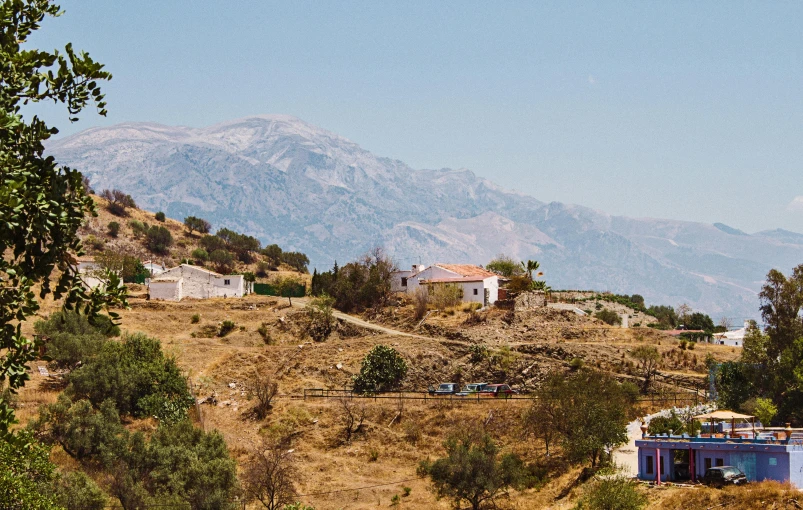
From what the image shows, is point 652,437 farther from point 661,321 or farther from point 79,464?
point 661,321

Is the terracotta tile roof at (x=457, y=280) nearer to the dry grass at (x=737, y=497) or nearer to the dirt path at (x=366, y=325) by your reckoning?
the dirt path at (x=366, y=325)

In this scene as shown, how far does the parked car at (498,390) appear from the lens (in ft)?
181

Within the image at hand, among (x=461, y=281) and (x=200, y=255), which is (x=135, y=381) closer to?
(x=461, y=281)

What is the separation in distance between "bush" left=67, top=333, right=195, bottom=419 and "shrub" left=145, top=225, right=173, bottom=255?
58.6m

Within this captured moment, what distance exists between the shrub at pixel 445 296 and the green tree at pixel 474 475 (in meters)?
29.5

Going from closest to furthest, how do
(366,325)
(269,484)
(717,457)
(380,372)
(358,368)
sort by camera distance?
1. (717,457)
2. (269,484)
3. (380,372)
4. (358,368)
5. (366,325)

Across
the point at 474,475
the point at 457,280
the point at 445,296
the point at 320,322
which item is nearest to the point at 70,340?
the point at 320,322

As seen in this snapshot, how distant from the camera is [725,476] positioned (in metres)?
34.6

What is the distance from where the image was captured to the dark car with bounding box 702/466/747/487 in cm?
3453

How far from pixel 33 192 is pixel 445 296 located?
2557 inches

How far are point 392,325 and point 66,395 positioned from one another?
2876cm

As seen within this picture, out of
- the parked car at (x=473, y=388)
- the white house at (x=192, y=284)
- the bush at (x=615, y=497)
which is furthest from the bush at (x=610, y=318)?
the bush at (x=615, y=497)

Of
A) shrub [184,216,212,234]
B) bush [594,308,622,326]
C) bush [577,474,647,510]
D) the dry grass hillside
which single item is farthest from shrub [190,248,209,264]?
bush [577,474,647,510]

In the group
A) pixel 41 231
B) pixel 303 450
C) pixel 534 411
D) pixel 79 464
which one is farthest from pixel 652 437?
pixel 41 231
